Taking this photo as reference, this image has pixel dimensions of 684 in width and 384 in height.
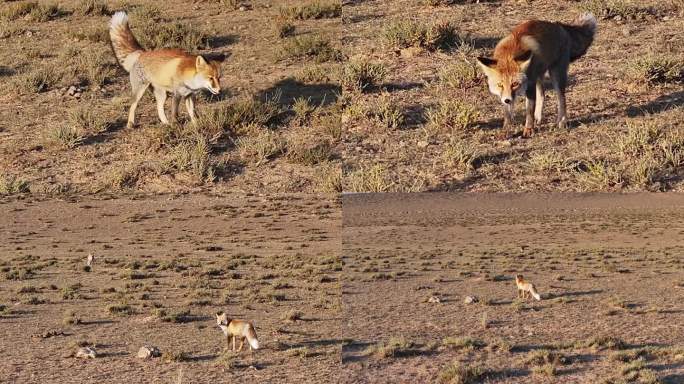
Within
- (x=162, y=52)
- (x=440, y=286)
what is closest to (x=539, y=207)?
(x=440, y=286)

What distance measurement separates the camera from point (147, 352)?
11.5 m

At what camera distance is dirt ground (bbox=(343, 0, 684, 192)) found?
12969mm

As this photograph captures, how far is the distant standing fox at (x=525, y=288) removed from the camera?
45.6ft

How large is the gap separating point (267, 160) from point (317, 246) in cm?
210

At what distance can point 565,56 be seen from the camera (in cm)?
1344

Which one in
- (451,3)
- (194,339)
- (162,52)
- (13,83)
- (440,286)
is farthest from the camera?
(451,3)

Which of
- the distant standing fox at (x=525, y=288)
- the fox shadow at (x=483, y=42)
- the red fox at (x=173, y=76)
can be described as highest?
the fox shadow at (x=483, y=42)

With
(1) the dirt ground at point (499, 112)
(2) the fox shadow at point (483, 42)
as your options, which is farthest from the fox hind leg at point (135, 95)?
(2) the fox shadow at point (483, 42)

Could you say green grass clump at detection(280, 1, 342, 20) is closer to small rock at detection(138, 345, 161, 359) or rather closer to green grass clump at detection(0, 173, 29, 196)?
green grass clump at detection(0, 173, 29, 196)

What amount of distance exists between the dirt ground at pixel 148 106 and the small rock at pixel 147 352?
2.90 meters

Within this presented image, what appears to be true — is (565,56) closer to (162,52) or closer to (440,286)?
(440,286)

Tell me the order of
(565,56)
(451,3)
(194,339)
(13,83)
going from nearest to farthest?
(194,339)
(565,56)
(13,83)
(451,3)

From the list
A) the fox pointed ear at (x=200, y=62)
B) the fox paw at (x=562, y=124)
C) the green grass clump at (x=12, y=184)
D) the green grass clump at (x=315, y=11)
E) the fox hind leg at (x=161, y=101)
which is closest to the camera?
the fox paw at (x=562, y=124)

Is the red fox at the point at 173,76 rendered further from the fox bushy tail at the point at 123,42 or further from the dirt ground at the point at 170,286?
the dirt ground at the point at 170,286
